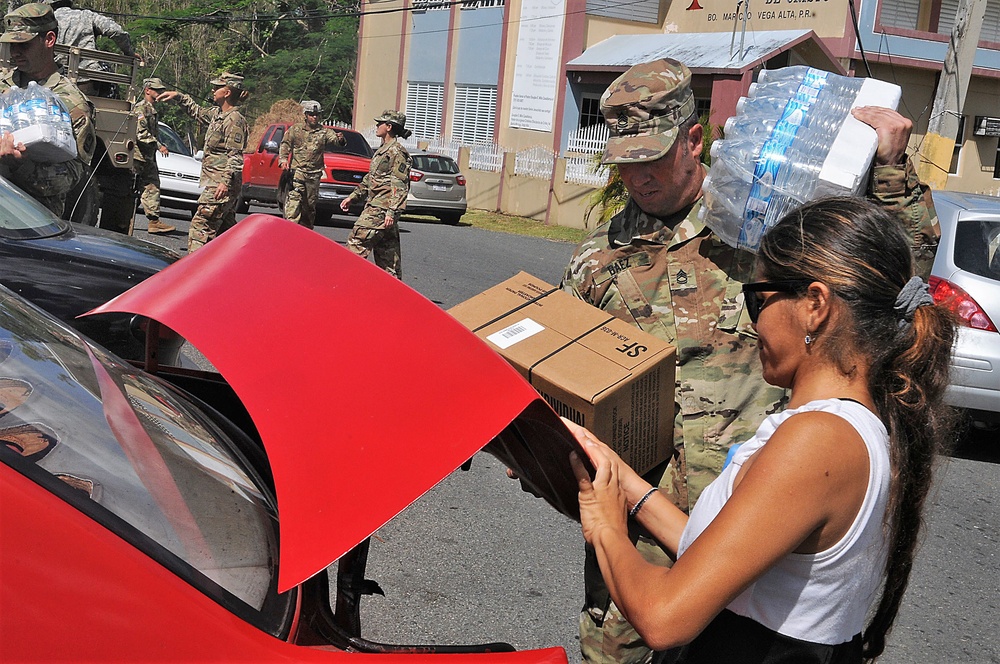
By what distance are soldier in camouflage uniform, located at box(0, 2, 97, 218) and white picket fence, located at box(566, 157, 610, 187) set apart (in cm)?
1496

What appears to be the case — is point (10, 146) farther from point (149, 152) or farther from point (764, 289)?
point (149, 152)

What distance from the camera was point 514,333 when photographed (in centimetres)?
248

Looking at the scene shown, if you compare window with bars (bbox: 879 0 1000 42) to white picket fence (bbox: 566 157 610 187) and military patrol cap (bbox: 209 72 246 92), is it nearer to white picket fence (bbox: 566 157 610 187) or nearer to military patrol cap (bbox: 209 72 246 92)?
white picket fence (bbox: 566 157 610 187)

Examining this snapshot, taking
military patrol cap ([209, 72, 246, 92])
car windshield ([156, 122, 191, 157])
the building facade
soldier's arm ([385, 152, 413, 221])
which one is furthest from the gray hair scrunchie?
the building facade

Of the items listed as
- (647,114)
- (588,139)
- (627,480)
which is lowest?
(588,139)

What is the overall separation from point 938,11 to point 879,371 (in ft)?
75.9

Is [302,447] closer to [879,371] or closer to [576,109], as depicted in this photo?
[879,371]

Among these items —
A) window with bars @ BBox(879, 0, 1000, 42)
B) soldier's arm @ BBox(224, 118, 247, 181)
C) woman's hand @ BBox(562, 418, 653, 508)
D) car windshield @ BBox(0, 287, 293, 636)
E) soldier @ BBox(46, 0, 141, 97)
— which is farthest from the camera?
window with bars @ BBox(879, 0, 1000, 42)

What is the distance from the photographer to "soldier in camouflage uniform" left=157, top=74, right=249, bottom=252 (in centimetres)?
1071

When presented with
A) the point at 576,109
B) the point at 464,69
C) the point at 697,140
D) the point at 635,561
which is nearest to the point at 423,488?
the point at 635,561

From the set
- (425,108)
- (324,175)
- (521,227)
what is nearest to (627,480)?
(324,175)

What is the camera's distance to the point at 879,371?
184cm

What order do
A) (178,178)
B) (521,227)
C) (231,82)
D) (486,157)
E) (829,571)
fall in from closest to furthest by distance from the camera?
(829,571) → (231,82) → (178,178) → (521,227) → (486,157)

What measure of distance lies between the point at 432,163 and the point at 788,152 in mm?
18774
